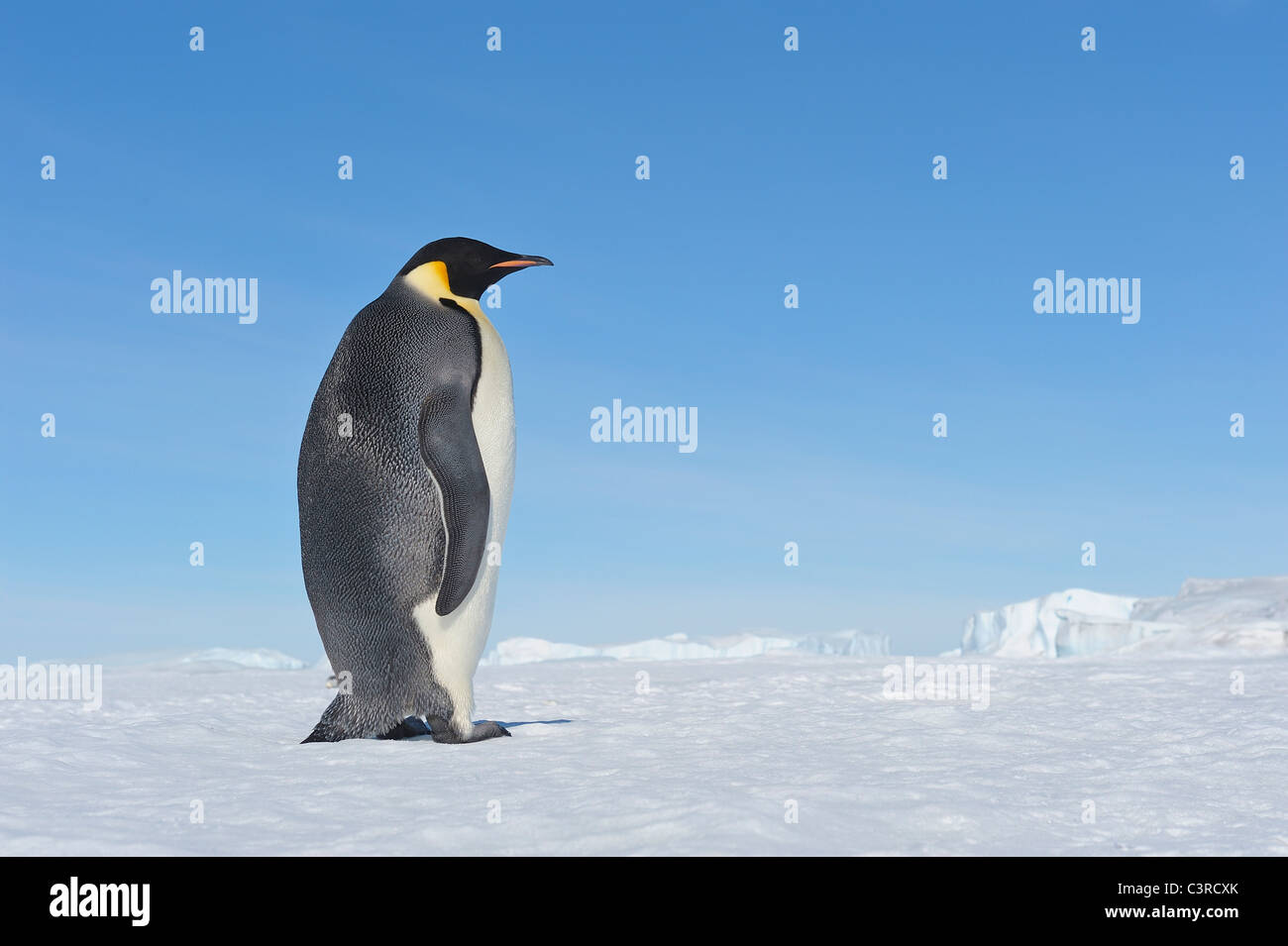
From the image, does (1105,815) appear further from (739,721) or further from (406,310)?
(406,310)


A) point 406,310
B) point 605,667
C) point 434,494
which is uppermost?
point 406,310

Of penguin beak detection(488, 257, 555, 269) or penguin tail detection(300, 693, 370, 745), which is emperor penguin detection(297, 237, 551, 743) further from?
penguin beak detection(488, 257, 555, 269)

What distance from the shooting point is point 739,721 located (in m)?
4.34

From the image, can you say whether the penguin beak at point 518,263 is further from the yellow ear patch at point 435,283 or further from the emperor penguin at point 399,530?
the emperor penguin at point 399,530

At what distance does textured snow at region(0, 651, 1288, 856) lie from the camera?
7.02 ft

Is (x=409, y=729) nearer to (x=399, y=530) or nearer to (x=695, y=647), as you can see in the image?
(x=399, y=530)

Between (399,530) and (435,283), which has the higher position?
(435,283)

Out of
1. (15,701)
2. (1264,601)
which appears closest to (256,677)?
(15,701)

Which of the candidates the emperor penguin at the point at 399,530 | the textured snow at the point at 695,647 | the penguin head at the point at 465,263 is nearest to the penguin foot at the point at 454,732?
the emperor penguin at the point at 399,530

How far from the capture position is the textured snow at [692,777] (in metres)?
2.14

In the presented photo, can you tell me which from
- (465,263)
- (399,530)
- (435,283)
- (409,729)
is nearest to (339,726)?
(409,729)

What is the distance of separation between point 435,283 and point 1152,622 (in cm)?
1272

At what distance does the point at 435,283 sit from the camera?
442 centimetres
